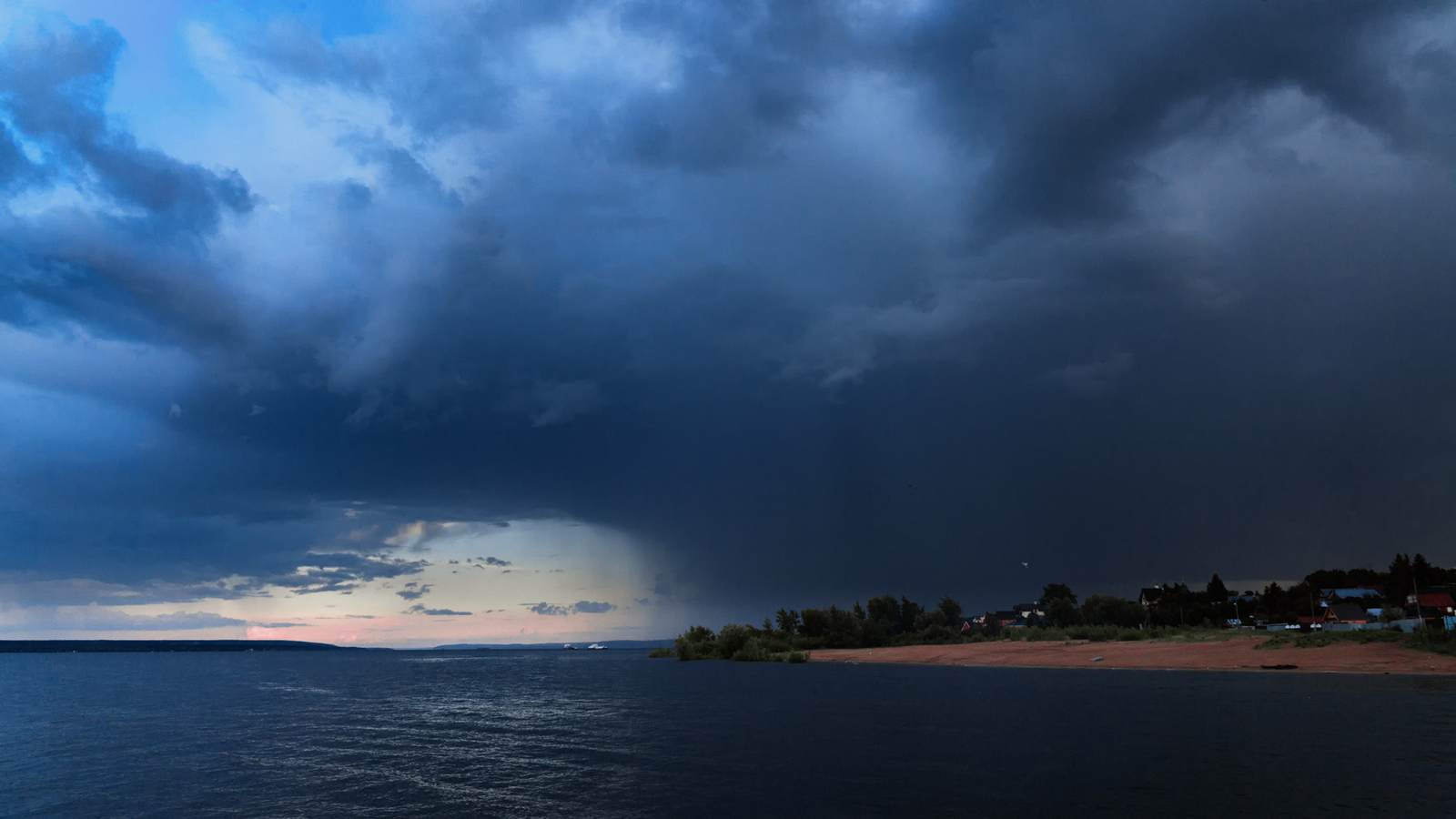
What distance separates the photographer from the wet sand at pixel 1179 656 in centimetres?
7525

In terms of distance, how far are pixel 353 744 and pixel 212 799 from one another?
1575 centimetres

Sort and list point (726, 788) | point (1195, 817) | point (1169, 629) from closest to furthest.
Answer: point (1195, 817) < point (726, 788) < point (1169, 629)

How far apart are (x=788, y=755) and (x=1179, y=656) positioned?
82.4m

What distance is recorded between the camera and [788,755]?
37156 millimetres

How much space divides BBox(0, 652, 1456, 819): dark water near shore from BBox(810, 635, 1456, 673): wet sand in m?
10.7

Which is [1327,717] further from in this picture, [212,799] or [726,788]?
[212,799]

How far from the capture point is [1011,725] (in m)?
45.2

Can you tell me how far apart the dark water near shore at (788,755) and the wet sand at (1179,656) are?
10749mm

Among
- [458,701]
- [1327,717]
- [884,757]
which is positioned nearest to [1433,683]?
[1327,717]

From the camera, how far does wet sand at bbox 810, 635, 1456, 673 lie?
75.2 meters

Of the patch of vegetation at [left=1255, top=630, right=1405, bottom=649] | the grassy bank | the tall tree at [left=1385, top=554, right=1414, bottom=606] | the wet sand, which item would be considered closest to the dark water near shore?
the wet sand

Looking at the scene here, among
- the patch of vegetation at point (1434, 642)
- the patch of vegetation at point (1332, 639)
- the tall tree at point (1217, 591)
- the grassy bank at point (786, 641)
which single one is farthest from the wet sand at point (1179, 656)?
the tall tree at point (1217, 591)

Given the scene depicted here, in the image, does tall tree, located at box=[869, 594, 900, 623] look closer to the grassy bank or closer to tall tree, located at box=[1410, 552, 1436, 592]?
the grassy bank

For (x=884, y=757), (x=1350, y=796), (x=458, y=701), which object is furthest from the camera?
(x=458, y=701)
